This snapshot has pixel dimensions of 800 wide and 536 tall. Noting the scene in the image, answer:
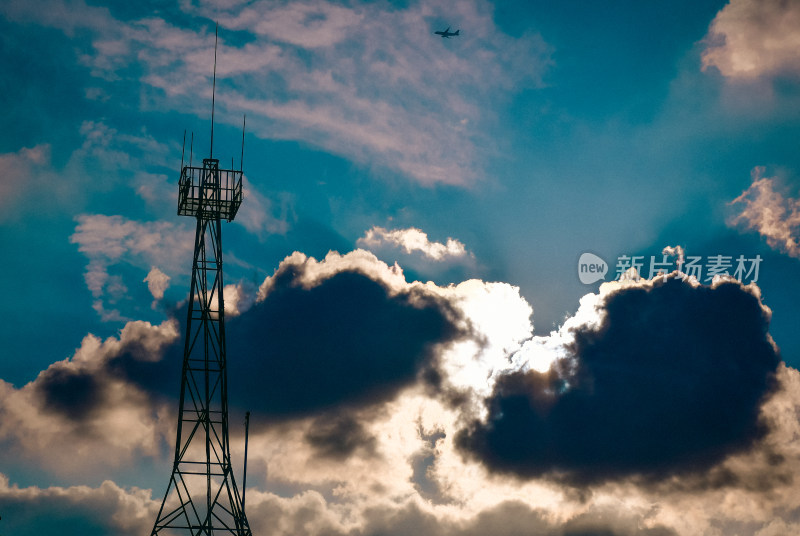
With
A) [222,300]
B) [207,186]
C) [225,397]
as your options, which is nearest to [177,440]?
[225,397]

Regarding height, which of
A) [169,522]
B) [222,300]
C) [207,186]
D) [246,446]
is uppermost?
[207,186]

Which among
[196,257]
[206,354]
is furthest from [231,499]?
[196,257]

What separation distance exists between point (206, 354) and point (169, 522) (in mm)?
14636

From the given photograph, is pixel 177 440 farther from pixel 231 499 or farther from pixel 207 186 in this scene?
pixel 207 186

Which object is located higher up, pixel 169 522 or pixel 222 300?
pixel 222 300

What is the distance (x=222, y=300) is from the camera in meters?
109

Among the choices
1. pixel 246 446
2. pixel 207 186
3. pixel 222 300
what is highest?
pixel 207 186

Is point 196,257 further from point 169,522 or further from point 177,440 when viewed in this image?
point 169,522

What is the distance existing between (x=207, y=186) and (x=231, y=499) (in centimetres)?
2734

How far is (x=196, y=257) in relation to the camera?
4333 inches

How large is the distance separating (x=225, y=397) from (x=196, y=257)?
12604mm

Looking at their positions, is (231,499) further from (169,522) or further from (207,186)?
(207,186)

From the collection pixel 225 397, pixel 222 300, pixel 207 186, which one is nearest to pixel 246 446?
pixel 225 397

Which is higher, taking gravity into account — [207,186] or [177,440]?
[207,186]
